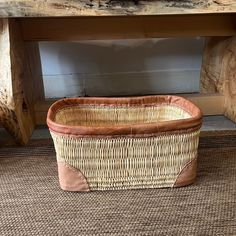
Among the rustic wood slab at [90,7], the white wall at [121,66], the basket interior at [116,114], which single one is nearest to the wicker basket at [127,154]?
the basket interior at [116,114]

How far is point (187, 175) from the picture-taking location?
3.01 feet

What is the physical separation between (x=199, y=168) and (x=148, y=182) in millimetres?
184

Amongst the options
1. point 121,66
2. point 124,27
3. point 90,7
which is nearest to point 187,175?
point 90,7

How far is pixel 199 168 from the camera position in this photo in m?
1.02

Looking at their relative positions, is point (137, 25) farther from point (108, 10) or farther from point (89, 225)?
point (89, 225)

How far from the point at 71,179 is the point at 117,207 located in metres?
0.14

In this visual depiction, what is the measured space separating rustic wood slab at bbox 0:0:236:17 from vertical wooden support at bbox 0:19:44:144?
13 centimetres

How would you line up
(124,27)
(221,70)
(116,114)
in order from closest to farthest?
(116,114) → (124,27) → (221,70)

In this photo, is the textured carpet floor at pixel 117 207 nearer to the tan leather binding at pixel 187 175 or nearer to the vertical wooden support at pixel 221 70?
the tan leather binding at pixel 187 175

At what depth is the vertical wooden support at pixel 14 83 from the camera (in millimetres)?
1058

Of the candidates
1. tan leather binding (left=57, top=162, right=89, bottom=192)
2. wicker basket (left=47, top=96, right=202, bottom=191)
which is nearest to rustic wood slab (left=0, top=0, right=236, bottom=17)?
wicker basket (left=47, top=96, right=202, bottom=191)

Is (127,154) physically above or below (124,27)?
below

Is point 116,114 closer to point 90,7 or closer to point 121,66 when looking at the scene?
point 90,7

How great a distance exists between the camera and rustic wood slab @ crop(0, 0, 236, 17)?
0.92 m
